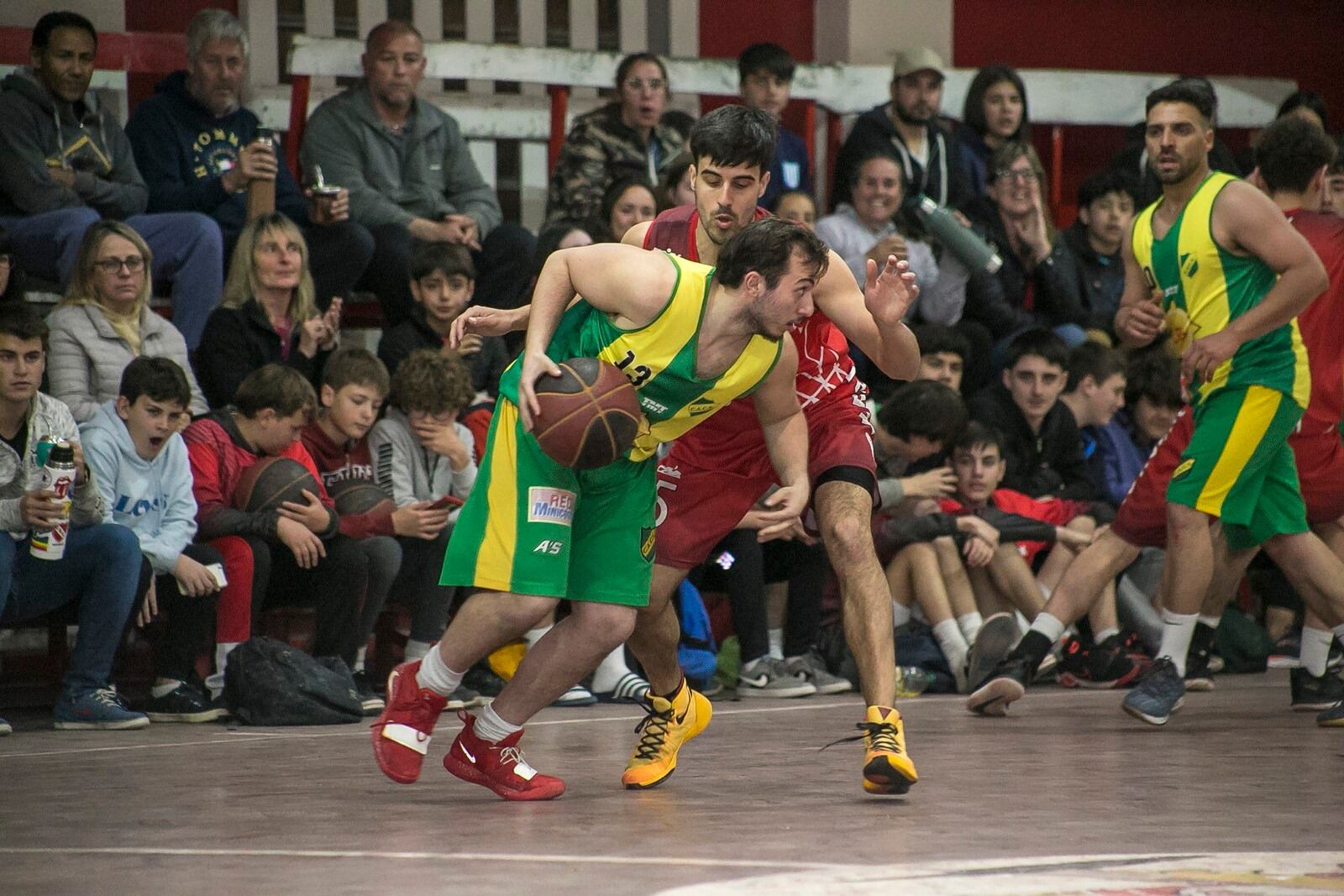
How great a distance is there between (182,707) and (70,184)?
9.00 ft

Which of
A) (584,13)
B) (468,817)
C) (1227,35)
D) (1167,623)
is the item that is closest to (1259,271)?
(1167,623)

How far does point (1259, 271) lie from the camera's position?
6.73 metres

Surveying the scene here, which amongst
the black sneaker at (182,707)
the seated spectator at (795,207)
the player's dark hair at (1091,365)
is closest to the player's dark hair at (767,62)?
the seated spectator at (795,207)

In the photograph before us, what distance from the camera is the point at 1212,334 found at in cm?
660

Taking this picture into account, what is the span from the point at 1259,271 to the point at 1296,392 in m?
0.46

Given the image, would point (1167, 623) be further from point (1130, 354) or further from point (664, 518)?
point (1130, 354)

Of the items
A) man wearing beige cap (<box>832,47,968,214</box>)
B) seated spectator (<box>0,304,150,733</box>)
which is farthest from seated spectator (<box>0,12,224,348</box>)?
man wearing beige cap (<box>832,47,968,214</box>)

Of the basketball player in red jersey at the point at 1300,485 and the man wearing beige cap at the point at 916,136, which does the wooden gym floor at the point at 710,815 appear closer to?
the basketball player in red jersey at the point at 1300,485

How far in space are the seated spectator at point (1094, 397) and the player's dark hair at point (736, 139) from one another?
4.73 metres

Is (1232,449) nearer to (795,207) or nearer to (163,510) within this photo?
(795,207)

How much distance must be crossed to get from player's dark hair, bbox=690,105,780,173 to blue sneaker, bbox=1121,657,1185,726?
8.34 feet

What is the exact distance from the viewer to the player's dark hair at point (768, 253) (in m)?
4.84

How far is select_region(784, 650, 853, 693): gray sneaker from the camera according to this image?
8.39 m

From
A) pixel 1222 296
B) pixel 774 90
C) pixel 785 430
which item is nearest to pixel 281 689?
pixel 785 430
